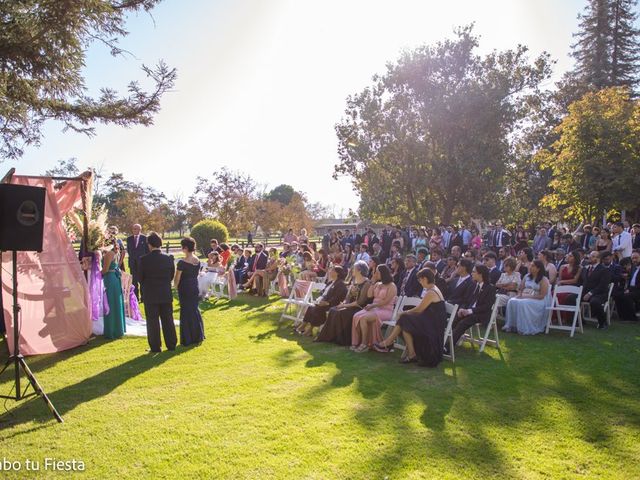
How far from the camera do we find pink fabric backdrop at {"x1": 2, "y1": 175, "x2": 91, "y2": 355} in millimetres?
7289

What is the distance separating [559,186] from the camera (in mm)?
18953

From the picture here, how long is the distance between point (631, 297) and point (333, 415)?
8.19m

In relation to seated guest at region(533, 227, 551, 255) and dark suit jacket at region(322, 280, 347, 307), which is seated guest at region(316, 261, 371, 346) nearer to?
dark suit jacket at region(322, 280, 347, 307)

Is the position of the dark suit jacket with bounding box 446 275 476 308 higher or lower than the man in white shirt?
lower

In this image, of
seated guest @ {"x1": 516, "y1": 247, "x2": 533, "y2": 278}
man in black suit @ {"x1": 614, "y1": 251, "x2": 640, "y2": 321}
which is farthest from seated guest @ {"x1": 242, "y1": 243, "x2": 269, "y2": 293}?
man in black suit @ {"x1": 614, "y1": 251, "x2": 640, "y2": 321}

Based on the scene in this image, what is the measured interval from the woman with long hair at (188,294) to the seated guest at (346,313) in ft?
7.40

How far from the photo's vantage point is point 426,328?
271 inches

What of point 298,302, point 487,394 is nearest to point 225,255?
point 298,302

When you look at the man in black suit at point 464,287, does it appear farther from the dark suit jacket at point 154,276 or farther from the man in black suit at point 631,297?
the dark suit jacket at point 154,276

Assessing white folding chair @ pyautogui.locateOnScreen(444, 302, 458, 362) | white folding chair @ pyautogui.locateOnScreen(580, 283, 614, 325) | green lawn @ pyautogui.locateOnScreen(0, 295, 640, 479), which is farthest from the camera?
white folding chair @ pyautogui.locateOnScreen(580, 283, 614, 325)

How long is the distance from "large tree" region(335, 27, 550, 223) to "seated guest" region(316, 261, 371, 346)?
1652 cm

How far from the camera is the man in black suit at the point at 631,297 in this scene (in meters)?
9.75

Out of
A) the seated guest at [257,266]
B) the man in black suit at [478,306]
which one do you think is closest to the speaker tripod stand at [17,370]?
the man in black suit at [478,306]

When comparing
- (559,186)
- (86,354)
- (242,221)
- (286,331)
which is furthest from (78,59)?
(242,221)
